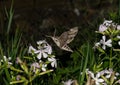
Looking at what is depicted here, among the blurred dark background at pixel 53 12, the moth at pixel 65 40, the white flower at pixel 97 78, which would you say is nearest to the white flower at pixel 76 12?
the blurred dark background at pixel 53 12

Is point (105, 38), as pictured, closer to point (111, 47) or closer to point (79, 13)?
point (111, 47)

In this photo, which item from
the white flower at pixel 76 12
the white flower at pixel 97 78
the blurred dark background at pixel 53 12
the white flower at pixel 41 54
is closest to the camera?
the white flower at pixel 97 78

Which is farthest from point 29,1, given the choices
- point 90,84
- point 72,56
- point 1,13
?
point 90,84

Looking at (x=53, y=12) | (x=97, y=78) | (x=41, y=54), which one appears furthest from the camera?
(x=53, y=12)

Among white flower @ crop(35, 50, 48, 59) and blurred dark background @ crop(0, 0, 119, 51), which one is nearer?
white flower @ crop(35, 50, 48, 59)

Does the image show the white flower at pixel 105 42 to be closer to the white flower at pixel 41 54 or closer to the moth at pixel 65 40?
the moth at pixel 65 40

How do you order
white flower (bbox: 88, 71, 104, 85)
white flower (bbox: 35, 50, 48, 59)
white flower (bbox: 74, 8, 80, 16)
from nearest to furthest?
white flower (bbox: 88, 71, 104, 85) < white flower (bbox: 35, 50, 48, 59) < white flower (bbox: 74, 8, 80, 16)

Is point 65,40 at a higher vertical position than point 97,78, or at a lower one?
higher

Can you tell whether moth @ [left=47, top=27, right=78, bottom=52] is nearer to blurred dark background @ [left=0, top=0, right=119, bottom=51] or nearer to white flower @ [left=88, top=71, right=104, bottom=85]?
white flower @ [left=88, top=71, right=104, bottom=85]

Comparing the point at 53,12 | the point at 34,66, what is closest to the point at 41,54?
A: the point at 34,66

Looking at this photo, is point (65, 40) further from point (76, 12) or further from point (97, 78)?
point (76, 12)

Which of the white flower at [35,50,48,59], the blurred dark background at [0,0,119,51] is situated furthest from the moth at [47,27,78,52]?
the blurred dark background at [0,0,119,51]
